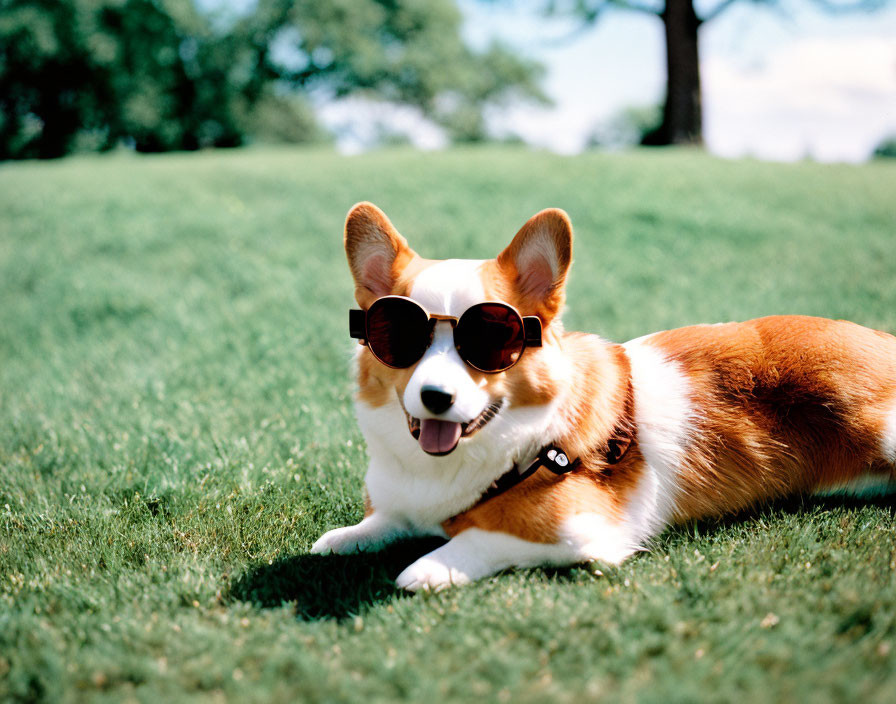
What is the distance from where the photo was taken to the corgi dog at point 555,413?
2172 millimetres

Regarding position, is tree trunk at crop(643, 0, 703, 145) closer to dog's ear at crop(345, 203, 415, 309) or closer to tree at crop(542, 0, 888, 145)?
tree at crop(542, 0, 888, 145)

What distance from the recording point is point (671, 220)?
8750 millimetres

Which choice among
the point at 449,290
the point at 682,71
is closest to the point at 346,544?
the point at 449,290

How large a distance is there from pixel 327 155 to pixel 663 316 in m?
8.92

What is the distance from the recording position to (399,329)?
217cm

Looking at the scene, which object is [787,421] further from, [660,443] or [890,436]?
[660,443]

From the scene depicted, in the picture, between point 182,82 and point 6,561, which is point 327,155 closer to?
point 6,561

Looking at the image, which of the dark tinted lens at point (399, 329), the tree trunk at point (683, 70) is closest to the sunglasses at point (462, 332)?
the dark tinted lens at point (399, 329)

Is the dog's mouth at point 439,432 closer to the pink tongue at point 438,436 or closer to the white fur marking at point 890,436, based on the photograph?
the pink tongue at point 438,436

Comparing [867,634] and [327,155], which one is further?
[327,155]

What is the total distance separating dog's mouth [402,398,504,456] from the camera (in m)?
2.13

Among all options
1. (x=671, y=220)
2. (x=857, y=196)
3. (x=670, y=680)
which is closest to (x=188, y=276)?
(x=671, y=220)

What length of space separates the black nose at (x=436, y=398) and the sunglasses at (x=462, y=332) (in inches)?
5.9

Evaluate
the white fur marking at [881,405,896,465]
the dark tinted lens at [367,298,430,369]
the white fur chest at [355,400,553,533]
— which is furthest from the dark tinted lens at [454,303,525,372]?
the white fur marking at [881,405,896,465]
